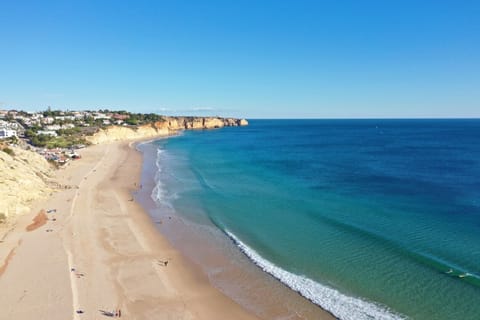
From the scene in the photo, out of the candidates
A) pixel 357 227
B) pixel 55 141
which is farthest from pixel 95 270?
pixel 55 141

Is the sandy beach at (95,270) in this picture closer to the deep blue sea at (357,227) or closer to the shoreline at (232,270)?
the shoreline at (232,270)

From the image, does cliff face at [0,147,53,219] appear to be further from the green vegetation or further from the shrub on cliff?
the green vegetation

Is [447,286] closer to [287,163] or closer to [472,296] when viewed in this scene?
[472,296]

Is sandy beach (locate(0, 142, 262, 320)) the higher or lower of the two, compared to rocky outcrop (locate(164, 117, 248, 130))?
lower

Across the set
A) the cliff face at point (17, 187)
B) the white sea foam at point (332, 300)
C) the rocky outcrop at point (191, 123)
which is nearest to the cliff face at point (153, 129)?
the rocky outcrop at point (191, 123)

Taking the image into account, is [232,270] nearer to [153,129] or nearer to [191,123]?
[153,129]

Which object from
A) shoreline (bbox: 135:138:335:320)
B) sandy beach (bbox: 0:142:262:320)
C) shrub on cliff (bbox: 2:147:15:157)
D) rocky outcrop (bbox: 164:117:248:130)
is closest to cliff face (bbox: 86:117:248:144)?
rocky outcrop (bbox: 164:117:248:130)

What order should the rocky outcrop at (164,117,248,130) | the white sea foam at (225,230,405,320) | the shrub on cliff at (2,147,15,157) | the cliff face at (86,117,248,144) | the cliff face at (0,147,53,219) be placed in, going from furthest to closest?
the rocky outcrop at (164,117,248,130)
the cliff face at (86,117,248,144)
the shrub on cliff at (2,147,15,157)
the cliff face at (0,147,53,219)
the white sea foam at (225,230,405,320)
